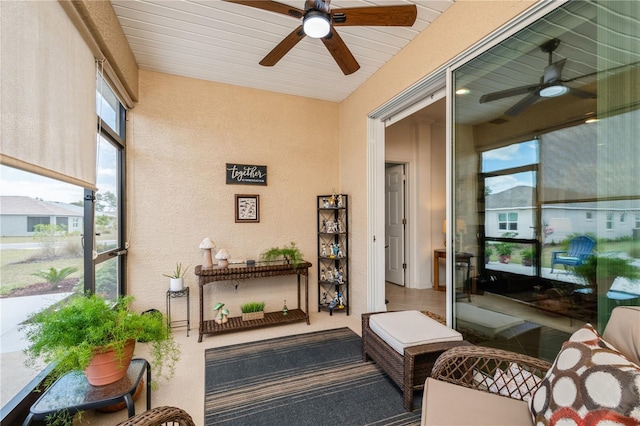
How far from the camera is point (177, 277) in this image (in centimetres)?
307

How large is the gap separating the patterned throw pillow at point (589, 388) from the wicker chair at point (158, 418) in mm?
1346

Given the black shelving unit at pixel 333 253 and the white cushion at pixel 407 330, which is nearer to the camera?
the white cushion at pixel 407 330

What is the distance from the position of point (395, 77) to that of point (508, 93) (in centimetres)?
119

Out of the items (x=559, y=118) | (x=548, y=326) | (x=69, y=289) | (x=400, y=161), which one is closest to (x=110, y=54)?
(x=69, y=289)

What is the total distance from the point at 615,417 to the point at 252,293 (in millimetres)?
3123

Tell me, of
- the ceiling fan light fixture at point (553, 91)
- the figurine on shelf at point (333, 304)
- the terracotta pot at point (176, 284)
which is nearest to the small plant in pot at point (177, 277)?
the terracotta pot at point (176, 284)

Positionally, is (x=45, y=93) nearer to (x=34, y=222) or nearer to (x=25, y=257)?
(x=34, y=222)

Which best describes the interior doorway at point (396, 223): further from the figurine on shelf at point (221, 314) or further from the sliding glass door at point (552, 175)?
the figurine on shelf at point (221, 314)

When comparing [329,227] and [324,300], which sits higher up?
[329,227]

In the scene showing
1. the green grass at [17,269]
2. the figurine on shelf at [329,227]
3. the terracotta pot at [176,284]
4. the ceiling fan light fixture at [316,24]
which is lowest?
the terracotta pot at [176,284]

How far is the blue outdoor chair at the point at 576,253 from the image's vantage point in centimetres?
141

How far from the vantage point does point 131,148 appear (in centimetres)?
296

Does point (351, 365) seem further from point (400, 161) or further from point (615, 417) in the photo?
point (400, 161)

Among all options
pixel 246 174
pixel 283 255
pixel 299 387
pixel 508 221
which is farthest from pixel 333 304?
pixel 508 221
